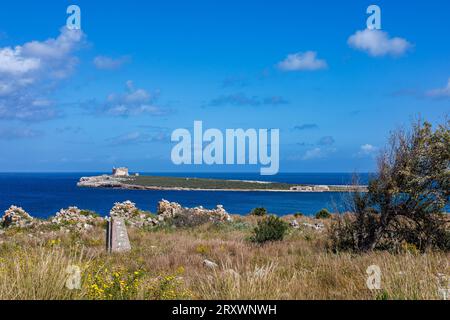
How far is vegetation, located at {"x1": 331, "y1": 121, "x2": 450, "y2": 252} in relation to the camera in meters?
12.7

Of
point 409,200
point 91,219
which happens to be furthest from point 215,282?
point 91,219

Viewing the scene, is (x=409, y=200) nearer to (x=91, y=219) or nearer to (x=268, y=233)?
(x=268, y=233)

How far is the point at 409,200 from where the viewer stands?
12898 millimetres

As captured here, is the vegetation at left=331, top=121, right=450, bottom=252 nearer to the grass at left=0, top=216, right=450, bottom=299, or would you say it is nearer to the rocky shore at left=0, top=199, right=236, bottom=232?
the grass at left=0, top=216, right=450, bottom=299

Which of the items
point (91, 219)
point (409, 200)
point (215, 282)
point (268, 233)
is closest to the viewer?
point (215, 282)

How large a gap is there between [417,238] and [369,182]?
2.13 meters

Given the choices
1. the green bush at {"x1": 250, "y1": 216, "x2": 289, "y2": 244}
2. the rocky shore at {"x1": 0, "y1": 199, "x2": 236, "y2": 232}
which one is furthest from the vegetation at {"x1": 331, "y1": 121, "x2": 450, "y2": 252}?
the rocky shore at {"x1": 0, "y1": 199, "x2": 236, "y2": 232}

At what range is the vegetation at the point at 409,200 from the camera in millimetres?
12664

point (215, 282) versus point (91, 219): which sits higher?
point (215, 282)

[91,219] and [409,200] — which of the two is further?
[91,219]

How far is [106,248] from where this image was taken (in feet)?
46.6

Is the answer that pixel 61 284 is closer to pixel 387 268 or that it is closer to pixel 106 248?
pixel 387 268
